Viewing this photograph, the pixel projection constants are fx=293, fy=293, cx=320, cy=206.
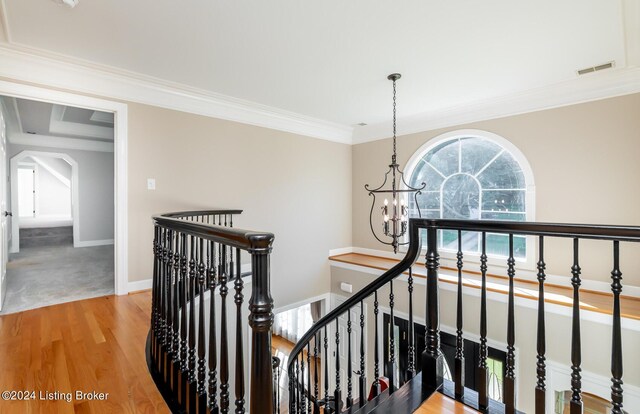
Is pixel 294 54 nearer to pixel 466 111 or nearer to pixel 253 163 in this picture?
pixel 253 163

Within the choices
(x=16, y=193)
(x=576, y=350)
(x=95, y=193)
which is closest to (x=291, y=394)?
(x=576, y=350)

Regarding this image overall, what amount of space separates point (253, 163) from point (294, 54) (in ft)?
6.66

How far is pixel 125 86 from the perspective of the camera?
10.9 feet

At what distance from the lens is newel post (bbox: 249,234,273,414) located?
0.94 meters

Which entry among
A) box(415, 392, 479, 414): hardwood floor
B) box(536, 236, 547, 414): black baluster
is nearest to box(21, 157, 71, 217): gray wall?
box(415, 392, 479, 414): hardwood floor

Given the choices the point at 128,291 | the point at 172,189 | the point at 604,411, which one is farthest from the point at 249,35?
the point at 604,411

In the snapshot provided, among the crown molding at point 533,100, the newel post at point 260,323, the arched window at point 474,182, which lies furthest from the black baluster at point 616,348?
the crown molding at point 533,100

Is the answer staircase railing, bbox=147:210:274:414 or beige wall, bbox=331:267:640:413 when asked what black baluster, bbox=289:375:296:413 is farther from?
beige wall, bbox=331:267:640:413

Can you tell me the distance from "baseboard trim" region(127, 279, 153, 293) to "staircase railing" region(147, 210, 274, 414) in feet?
4.84

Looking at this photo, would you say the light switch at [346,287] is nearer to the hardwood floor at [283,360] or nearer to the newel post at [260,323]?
the hardwood floor at [283,360]

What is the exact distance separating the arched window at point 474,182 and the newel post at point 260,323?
421 cm

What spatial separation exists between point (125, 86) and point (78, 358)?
2.82 meters

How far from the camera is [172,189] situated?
3695mm

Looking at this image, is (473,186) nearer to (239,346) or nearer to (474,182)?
(474,182)
